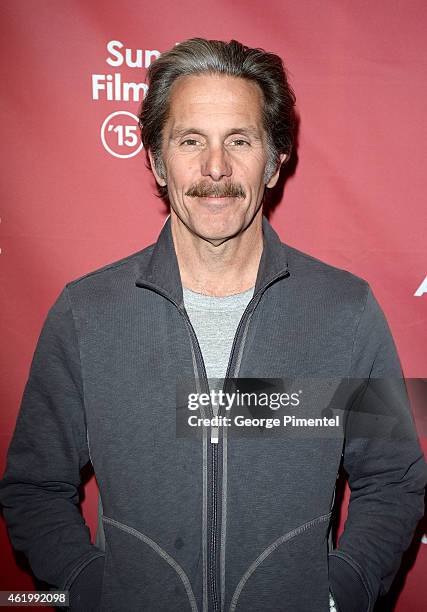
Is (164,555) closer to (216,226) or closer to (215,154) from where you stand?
(216,226)

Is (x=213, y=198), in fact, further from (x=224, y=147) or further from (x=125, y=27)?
(x=125, y=27)

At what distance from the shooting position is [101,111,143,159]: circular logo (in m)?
1.46

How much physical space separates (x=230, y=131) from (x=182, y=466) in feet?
2.31

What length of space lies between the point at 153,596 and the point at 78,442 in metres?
0.36

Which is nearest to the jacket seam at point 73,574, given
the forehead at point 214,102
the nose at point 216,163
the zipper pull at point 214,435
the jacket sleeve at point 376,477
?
the zipper pull at point 214,435

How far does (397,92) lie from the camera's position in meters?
1.46

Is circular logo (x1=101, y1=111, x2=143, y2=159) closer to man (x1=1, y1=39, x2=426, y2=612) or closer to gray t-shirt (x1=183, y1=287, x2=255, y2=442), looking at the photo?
man (x1=1, y1=39, x2=426, y2=612)

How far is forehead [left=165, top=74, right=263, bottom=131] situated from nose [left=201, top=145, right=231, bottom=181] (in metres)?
0.05

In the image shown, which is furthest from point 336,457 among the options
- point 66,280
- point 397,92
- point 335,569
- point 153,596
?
point 397,92

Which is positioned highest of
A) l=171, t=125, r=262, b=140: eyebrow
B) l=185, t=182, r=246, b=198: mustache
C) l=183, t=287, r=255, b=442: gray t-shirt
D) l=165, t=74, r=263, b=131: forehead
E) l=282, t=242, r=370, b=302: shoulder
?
l=165, t=74, r=263, b=131: forehead

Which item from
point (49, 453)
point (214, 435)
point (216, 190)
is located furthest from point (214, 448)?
point (216, 190)

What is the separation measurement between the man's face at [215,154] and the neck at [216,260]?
38 mm

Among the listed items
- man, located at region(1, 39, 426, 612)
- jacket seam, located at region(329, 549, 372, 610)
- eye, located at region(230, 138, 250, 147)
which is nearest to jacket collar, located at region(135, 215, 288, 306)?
man, located at region(1, 39, 426, 612)

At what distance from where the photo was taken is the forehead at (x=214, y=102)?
47.4 inches
